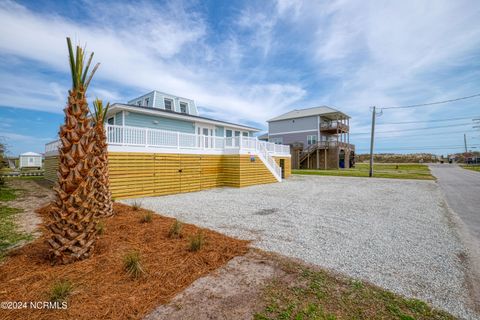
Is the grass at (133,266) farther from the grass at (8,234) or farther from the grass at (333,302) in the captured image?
the grass at (8,234)

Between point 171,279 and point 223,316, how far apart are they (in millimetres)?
1064

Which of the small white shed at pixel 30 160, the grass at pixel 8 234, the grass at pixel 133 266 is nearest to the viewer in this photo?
the grass at pixel 133 266

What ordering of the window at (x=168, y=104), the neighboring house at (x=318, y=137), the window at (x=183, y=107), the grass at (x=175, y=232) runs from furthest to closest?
the neighboring house at (x=318, y=137)
the window at (x=183, y=107)
the window at (x=168, y=104)
the grass at (x=175, y=232)

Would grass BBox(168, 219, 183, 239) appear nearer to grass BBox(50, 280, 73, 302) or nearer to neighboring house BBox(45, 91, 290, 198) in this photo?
grass BBox(50, 280, 73, 302)

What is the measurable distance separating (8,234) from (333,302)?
6.78m

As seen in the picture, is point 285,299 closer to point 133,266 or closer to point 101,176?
point 133,266

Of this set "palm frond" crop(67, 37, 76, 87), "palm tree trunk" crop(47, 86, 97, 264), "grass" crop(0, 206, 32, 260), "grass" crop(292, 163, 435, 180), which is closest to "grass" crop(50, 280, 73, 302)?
"palm tree trunk" crop(47, 86, 97, 264)

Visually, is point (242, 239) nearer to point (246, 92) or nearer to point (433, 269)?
point (433, 269)

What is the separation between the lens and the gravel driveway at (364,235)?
3.19 m

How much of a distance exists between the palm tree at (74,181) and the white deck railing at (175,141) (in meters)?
6.29

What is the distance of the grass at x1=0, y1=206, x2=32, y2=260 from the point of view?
4054 mm

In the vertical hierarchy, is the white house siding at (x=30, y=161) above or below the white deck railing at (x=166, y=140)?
below

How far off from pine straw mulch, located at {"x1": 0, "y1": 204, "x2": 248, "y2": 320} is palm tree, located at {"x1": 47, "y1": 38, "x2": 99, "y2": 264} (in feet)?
1.12

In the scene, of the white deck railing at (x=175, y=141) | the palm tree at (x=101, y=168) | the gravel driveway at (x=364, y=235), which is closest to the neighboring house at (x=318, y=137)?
the white deck railing at (x=175, y=141)
